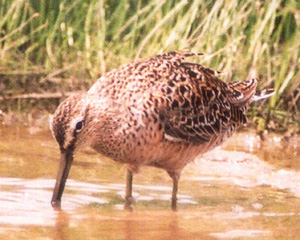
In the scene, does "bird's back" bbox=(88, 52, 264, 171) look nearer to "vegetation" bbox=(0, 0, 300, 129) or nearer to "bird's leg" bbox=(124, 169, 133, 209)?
"bird's leg" bbox=(124, 169, 133, 209)

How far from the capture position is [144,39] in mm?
8469

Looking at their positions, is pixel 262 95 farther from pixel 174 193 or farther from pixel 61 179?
pixel 61 179

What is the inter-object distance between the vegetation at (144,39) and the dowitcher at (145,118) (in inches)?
58.9

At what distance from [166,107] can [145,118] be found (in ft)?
0.78

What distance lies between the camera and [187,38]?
8719mm

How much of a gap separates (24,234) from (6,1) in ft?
13.6

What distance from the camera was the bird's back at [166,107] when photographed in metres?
6.14

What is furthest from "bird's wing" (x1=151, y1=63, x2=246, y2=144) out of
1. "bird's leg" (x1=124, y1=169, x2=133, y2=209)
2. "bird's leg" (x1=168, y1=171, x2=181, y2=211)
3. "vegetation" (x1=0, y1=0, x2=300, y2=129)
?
"vegetation" (x1=0, y1=0, x2=300, y2=129)

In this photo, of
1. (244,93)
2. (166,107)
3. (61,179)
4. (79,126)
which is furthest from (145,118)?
(244,93)

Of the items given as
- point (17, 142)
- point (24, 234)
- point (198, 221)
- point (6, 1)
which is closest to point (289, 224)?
point (198, 221)

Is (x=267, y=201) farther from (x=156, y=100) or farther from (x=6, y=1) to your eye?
(x=6, y=1)

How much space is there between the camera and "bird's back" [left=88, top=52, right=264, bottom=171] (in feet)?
20.1

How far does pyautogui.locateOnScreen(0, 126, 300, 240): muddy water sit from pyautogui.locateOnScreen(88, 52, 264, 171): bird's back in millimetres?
343

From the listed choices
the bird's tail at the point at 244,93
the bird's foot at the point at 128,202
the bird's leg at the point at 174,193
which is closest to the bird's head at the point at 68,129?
the bird's foot at the point at 128,202
